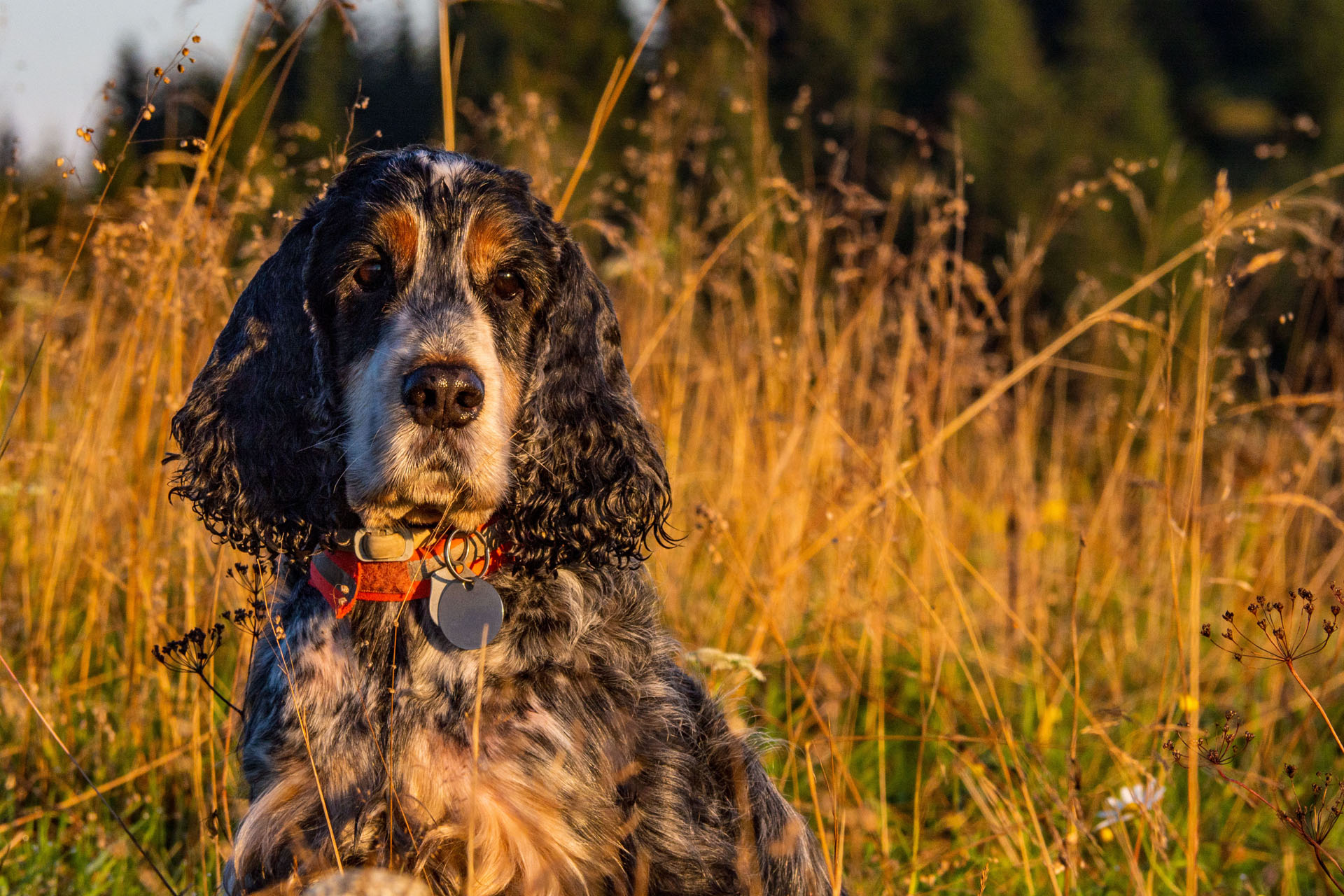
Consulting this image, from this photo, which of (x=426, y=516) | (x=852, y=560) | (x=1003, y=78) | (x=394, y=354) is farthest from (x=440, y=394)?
(x=1003, y=78)

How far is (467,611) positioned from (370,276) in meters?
0.82

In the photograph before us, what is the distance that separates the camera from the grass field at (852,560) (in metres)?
3.17

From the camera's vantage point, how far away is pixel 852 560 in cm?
328

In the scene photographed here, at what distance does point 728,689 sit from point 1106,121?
3297cm

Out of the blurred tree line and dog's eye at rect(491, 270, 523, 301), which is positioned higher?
the blurred tree line

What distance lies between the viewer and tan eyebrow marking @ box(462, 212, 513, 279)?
8.78 ft

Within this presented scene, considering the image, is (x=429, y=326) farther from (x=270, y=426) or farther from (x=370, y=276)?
(x=270, y=426)

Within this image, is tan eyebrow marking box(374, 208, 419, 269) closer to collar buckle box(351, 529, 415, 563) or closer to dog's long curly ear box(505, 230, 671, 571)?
dog's long curly ear box(505, 230, 671, 571)

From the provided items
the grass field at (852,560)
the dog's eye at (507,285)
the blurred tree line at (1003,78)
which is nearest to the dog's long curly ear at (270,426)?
the grass field at (852,560)

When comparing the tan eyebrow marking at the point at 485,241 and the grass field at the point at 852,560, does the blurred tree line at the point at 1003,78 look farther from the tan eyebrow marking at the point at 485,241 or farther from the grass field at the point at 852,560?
the tan eyebrow marking at the point at 485,241

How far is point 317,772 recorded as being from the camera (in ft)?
7.70

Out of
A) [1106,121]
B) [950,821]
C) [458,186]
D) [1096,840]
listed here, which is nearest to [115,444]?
[458,186]

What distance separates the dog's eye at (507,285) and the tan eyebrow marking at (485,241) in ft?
0.12

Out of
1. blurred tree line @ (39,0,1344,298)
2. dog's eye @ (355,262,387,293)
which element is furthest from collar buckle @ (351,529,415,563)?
blurred tree line @ (39,0,1344,298)
